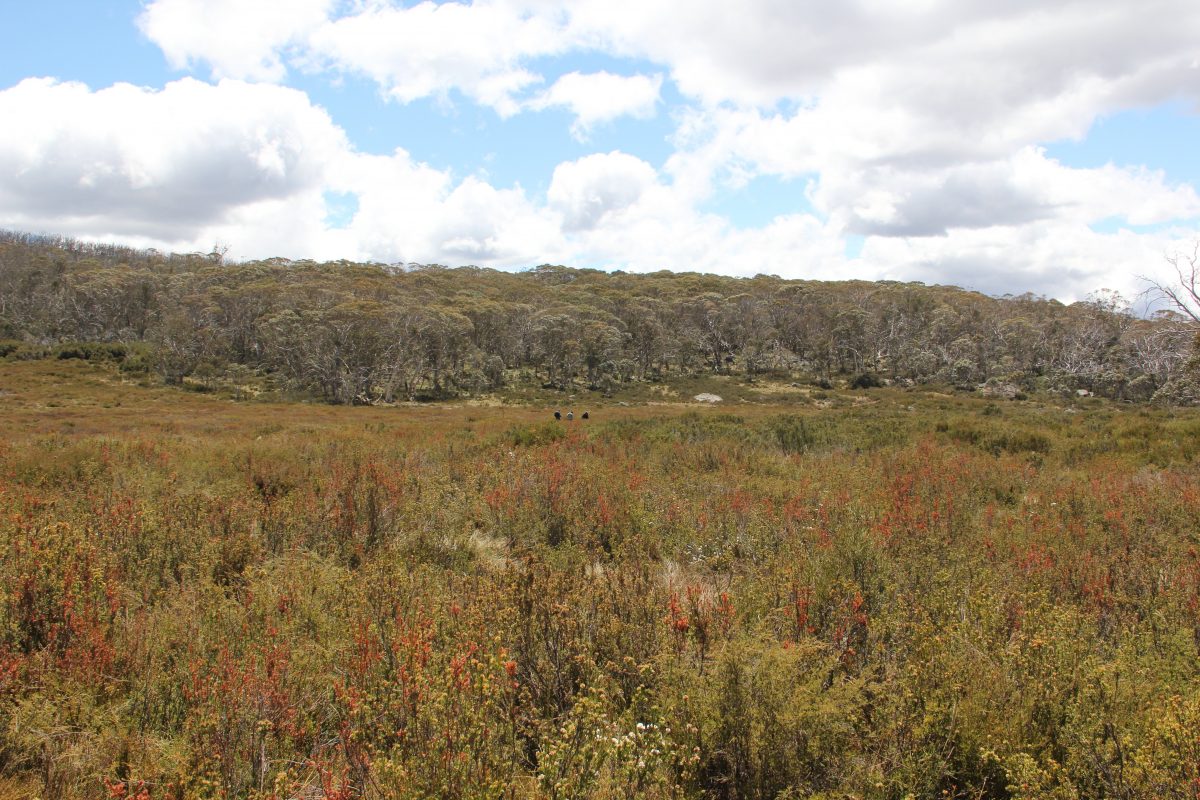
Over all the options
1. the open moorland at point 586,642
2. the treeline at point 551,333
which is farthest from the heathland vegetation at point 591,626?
the treeline at point 551,333

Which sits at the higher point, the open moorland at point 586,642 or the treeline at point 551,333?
the treeline at point 551,333

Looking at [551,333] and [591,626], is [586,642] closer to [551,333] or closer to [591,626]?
[591,626]

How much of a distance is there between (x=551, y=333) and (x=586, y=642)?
6190cm

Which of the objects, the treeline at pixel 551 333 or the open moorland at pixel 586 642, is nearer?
the open moorland at pixel 586 642

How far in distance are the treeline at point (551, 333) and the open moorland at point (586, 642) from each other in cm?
4944

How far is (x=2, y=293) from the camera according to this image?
272 ft

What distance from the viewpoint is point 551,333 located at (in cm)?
6538

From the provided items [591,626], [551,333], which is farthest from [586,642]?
[551,333]

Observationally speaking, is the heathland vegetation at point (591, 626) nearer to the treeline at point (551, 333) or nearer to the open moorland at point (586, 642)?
the open moorland at point (586, 642)

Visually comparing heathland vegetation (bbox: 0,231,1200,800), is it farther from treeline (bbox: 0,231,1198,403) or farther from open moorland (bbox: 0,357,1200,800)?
treeline (bbox: 0,231,1198,403)

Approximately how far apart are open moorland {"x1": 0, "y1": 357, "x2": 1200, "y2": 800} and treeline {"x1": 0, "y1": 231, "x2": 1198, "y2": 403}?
49.4 m

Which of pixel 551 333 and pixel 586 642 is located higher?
pixel 551 333

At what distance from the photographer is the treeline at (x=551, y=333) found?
56906 millimetres


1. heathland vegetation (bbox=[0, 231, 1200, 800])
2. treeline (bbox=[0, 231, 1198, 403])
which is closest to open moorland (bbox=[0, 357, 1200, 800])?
heathland vegetation (bbox=[0, 231, 1200, 800])
